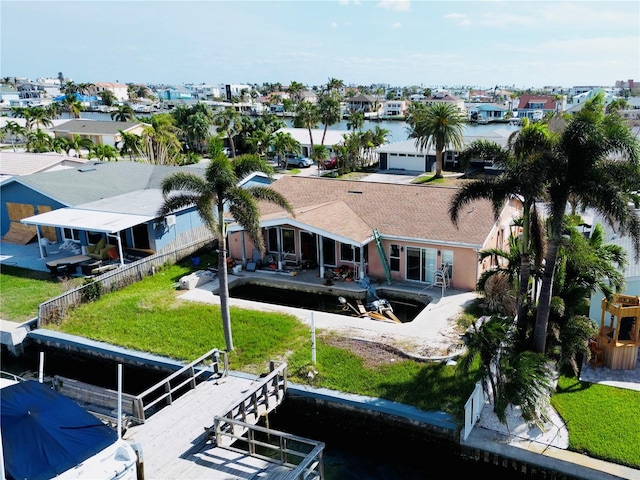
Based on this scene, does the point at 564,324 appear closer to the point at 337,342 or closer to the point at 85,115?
the point at 337,342

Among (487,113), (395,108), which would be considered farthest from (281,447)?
(395,108)

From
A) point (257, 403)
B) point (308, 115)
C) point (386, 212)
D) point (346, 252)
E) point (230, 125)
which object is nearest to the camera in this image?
point (257, 403)

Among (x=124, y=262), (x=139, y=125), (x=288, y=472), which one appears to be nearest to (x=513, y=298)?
(x=288, y=472)

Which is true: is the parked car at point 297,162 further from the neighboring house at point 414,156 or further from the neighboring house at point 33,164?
the neighboring house at point 33,164

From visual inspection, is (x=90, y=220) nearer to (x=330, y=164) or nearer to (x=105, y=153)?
(x=105, y=153)

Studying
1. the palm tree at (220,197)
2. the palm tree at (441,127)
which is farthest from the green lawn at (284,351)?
the palm tree at (441,127)
